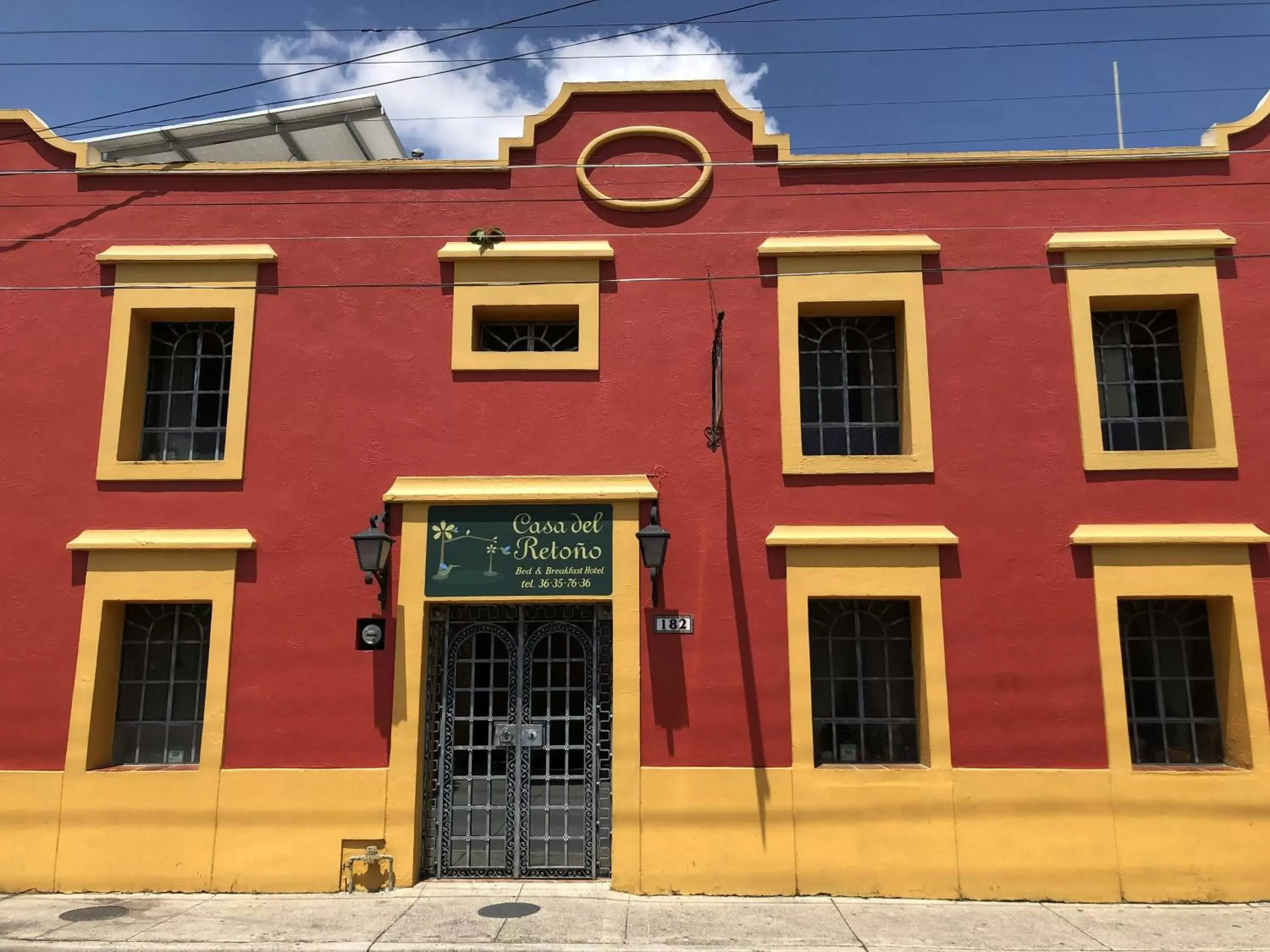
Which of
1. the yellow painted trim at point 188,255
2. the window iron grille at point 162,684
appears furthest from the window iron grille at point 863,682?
the yellow painted trim at point 188,255

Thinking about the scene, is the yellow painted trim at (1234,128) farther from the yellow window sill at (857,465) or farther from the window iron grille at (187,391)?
the window iron grille at (187,391)

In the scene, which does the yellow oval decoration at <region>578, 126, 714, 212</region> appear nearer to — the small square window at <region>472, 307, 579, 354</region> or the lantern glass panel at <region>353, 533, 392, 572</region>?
the small square window at <region>472, 307, 579, 354</region>

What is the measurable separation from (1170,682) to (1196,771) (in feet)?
2.43

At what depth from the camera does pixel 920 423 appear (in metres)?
7.92

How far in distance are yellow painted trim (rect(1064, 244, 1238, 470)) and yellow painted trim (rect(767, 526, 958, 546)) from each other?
4.95ft

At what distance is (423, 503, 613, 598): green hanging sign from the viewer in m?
7.73

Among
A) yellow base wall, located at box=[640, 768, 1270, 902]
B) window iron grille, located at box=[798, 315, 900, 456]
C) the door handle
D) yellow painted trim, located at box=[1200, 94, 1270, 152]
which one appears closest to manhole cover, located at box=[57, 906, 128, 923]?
the door handle

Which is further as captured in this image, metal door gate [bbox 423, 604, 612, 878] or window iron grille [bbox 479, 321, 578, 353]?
window iron grille [bbox 479, 321, 578, 353]

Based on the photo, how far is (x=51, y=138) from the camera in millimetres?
8469

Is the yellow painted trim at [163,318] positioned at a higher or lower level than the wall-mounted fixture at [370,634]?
higher

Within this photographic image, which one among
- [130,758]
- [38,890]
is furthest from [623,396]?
[38,890]

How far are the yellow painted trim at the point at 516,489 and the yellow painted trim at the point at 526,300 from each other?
101cm

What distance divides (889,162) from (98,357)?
755 centimetres

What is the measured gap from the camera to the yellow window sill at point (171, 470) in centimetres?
792
